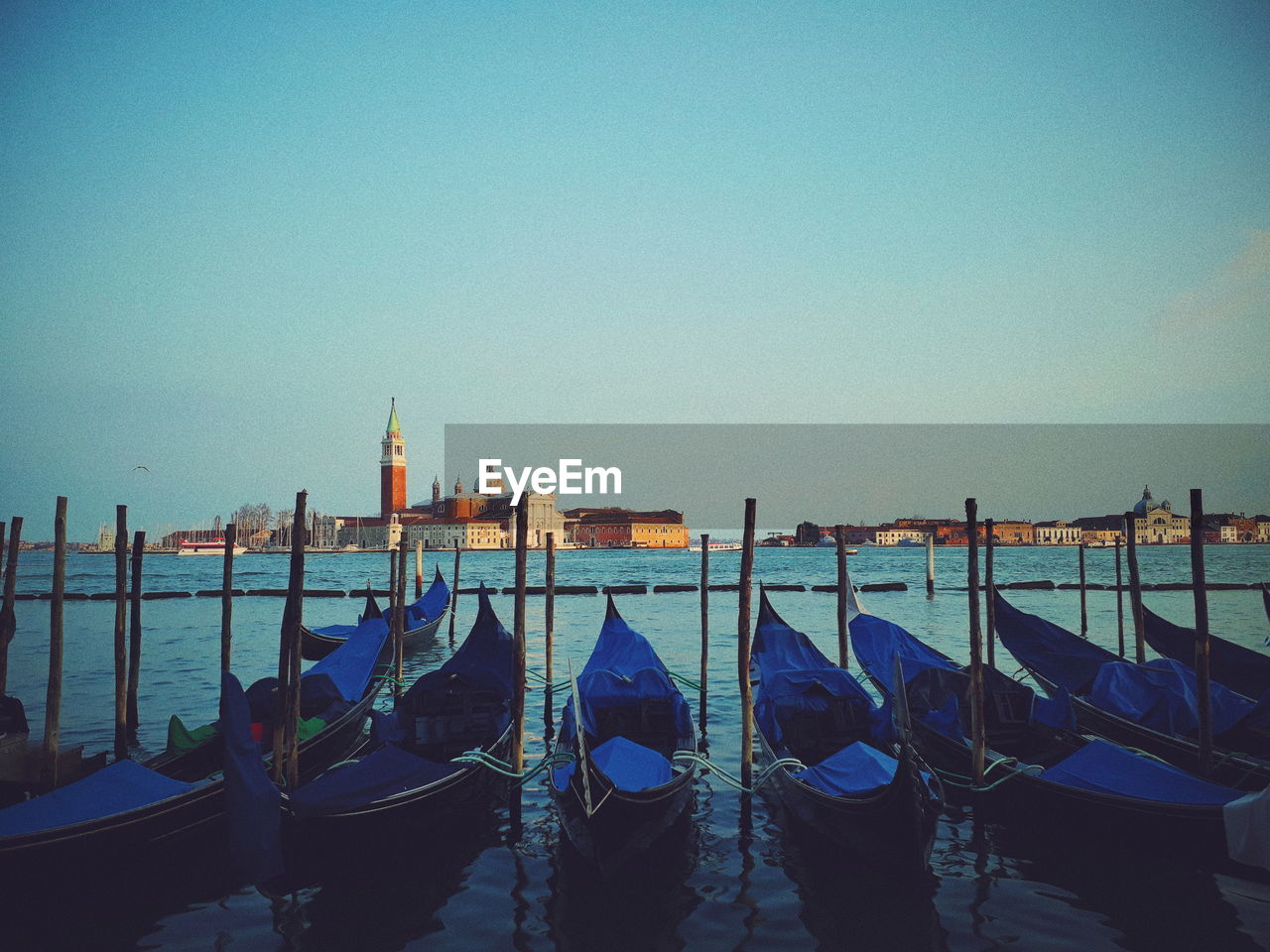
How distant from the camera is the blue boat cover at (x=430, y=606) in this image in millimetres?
17781

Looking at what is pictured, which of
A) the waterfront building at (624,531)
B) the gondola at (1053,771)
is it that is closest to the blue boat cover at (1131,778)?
the gondola at (1053,771)

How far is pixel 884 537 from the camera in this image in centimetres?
11462

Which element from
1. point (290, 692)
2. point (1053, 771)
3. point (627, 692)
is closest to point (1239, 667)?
point (1053, 771)

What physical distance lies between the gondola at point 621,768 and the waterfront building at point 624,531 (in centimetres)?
9717

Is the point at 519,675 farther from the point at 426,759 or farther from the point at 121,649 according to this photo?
the point at 121,649

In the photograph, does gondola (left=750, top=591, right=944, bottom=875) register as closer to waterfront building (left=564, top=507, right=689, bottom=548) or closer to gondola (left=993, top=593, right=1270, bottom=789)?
gondola (left=993, top=593, right=1270, bottom=789)

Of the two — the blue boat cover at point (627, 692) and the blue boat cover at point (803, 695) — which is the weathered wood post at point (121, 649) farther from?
the blue boat cover at point (803, 695)

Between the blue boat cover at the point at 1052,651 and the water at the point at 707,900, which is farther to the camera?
the blue boat cover at the point at 1052,651

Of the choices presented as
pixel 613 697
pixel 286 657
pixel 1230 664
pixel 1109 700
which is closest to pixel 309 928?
pixel 286 657

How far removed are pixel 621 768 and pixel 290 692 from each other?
2.53 m

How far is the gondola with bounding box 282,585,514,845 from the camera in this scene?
17.3ft

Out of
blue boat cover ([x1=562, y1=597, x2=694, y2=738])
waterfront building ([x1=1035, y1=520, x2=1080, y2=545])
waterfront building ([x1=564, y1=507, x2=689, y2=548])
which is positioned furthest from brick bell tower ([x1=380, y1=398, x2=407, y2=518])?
blue boat cover ([x1=562, y1=597, x2=694, y2=738])

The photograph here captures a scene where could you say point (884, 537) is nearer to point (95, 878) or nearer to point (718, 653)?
point (718, 653)

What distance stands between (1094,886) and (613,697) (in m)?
3.98
